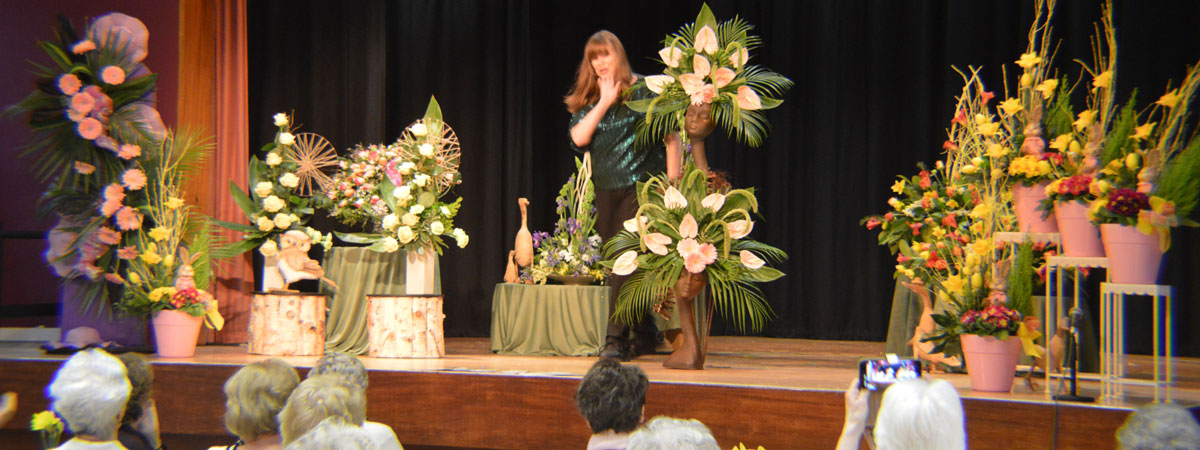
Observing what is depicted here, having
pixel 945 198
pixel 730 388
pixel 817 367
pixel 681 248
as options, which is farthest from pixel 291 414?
pixel 945 198

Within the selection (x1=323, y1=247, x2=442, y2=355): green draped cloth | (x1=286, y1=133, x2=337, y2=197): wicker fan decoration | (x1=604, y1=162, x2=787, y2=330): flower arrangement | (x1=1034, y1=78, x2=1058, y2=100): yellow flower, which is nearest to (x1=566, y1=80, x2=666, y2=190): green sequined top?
(x1=604, y1=162, x2=787, y2=330): flower arrangement

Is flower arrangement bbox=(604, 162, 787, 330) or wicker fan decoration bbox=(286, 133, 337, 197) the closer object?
flower arrangement bbox=(604, 162, 787, 330)

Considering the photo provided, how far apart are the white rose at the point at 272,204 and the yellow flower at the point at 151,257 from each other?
0.55 meters

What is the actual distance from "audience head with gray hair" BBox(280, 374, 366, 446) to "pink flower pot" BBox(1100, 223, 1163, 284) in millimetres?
2338

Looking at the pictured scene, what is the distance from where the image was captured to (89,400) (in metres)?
2.16

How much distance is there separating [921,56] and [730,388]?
3.76 meters

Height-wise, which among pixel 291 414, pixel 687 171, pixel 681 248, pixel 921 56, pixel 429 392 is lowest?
pixel 429 392

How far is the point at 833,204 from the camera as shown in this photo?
6.93m

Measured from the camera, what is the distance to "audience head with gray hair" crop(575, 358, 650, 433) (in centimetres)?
238

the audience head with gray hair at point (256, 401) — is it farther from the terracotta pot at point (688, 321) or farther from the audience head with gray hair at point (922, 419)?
the terracotta pot at point (688, 321)

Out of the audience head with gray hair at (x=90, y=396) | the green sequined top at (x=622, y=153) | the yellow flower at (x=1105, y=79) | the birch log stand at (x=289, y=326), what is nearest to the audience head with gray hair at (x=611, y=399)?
the audience head with gray hair at (x=90, y=396)

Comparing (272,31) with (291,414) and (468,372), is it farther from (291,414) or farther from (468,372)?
(291,414)

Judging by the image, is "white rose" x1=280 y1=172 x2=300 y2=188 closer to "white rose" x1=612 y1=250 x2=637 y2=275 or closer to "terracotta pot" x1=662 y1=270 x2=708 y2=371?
"white rose" x1=612 y1=250 x2=637 y2=275

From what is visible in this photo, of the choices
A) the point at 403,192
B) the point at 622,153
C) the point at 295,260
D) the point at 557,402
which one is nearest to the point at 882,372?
the point at 557,402
